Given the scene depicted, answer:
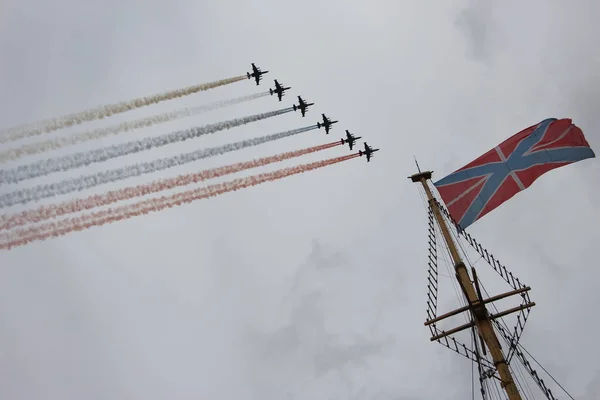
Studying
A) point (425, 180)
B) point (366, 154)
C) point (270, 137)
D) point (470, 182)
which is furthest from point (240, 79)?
point (470, 182)

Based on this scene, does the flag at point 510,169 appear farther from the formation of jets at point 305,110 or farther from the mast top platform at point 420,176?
the formation of jets at point 305,110

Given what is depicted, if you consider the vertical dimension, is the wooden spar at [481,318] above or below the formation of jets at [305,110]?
below

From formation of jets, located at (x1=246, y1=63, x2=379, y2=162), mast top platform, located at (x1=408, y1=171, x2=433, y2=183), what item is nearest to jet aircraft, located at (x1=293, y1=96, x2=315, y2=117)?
formation of jets, located at (x1=246, y1=63, x2=379, y2=162)

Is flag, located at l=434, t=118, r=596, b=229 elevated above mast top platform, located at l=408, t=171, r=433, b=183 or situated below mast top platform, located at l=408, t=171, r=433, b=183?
below

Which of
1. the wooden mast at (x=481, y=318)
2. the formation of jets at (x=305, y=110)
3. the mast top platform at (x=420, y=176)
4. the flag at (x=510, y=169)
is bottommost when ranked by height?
the wooden mast at (x=481, y=318)

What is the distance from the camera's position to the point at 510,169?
4397 cm

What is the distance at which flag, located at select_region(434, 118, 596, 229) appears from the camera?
141 feet

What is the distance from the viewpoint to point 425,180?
49781mm

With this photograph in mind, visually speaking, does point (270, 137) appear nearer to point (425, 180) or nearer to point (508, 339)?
point (425, 180)

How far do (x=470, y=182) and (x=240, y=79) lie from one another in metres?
49.3

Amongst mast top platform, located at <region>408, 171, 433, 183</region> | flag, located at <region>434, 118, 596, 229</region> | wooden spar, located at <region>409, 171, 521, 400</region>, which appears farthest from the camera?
mast top platform, located at <region>408, 171, 433, 183</region>

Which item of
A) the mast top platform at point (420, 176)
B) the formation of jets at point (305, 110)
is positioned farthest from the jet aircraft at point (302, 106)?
the mast top platform at point (420, 176)

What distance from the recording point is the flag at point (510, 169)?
4294cm

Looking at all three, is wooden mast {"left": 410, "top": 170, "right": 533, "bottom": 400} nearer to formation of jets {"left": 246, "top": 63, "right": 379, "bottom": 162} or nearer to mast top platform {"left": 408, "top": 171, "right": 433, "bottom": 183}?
mast top platform {"left": 408, "top": 171, "right": 433, "bottom": 183}
